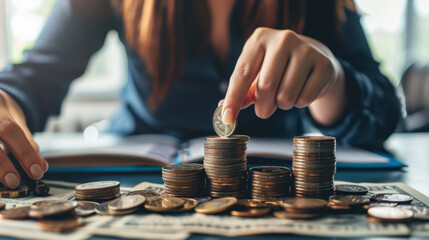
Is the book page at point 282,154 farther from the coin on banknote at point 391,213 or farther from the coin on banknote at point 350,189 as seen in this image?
the coin on banknote at point 391,213

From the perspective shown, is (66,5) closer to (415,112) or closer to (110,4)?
(110,4)

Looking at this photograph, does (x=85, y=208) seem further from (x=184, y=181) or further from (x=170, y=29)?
(x=170, y=29)

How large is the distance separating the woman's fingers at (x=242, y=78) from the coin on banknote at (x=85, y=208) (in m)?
0.35

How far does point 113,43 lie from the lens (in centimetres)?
398

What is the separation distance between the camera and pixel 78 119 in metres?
3.80

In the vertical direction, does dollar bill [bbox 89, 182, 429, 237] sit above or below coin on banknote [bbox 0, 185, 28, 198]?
above

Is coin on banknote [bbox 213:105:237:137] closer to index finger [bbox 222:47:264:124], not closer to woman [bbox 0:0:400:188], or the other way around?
index finger [bbox 222:47:264:124]

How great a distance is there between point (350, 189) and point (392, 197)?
91mm

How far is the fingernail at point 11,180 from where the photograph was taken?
2.98 feet

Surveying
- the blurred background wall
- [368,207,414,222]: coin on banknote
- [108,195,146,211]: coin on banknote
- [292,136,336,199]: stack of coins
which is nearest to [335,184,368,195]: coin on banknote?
[292,136,336,199]: stack of coins

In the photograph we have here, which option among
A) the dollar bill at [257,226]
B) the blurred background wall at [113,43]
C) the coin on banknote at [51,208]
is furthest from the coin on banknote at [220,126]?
the blurred background wall at [113,43]

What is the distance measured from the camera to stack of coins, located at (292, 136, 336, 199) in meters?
0.83

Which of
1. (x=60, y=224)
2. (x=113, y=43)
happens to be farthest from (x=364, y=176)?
(x=113, y=43)

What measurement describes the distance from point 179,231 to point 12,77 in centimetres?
119
